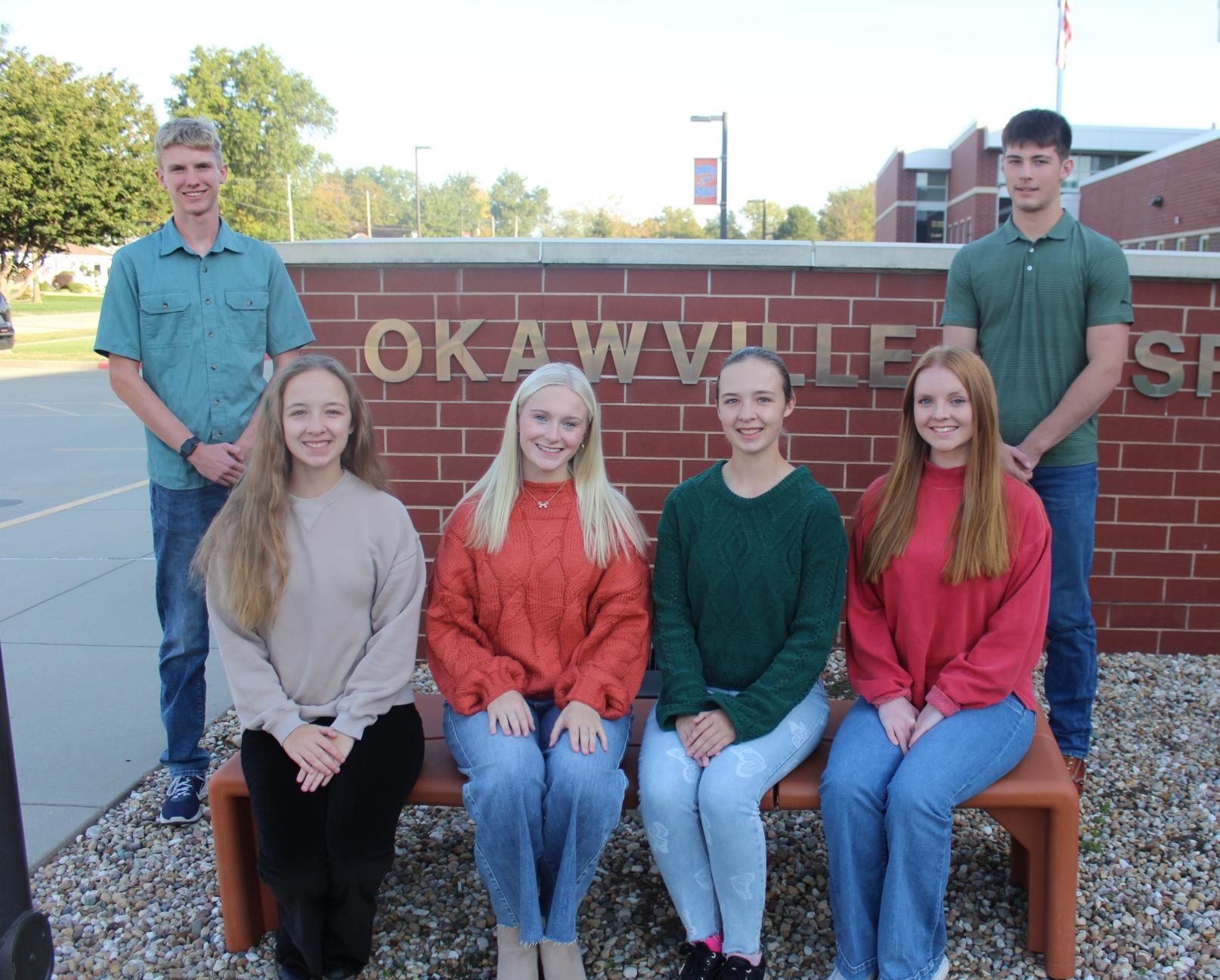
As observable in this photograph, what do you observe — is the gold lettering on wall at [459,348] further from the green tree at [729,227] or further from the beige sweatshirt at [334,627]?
the green tree at [729,227]

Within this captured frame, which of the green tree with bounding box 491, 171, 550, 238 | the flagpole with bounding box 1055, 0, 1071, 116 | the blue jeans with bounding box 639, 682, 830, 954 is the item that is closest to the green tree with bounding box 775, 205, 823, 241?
the green tree with bounding box 491, 171, 550, 238

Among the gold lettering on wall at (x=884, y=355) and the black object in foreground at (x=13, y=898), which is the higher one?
the gold lettering on wall at (x=884, y=355)

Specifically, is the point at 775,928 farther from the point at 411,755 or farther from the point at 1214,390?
the point at 1214,390

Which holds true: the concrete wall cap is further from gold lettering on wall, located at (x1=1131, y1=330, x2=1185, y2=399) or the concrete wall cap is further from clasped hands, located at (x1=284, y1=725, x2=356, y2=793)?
clasped hands, located at (x1=284, y1=725, x2=356, y2=793)

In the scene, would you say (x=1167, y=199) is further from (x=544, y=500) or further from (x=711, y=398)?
(x=544, y=500)

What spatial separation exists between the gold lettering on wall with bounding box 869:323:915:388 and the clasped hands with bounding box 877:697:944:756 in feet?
6.89

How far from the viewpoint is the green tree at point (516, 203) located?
114 metres

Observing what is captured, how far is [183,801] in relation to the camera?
3.22 metres

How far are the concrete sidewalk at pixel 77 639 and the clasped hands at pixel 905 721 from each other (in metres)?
2.34

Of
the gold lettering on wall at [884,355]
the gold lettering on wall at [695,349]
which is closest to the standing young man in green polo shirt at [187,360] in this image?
the gold lettering on wall at [695,349]

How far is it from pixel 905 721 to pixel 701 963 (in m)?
0.74

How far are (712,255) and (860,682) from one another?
2215mm

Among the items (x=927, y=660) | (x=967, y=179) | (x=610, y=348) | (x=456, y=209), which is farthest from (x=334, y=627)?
(x=456, y=209)

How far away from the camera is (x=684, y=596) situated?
2721 millimetres
